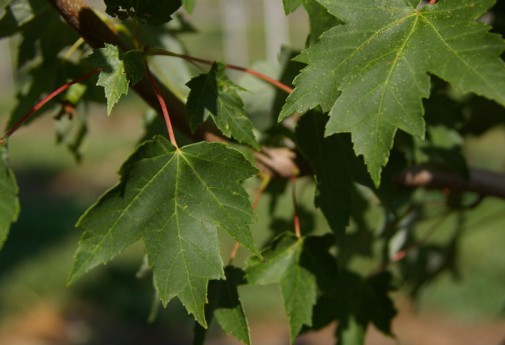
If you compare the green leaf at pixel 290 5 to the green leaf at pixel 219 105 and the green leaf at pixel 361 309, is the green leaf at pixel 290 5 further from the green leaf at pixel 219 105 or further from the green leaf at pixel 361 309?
the green leaf at pixel 361 309

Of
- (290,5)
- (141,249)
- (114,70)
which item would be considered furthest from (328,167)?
(141,249)

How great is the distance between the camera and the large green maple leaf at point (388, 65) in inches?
32.5

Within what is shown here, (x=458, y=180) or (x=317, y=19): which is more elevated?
(x=317, y=19)

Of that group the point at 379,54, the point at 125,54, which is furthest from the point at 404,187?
the point at 125,54

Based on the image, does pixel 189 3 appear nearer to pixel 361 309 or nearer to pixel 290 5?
pixel 290 5

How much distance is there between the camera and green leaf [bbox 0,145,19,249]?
3.17ft

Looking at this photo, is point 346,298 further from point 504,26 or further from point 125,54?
point 125,54

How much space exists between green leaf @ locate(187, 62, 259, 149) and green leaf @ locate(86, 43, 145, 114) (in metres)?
0.09

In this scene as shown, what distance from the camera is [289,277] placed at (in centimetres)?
107

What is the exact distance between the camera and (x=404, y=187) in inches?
51.9

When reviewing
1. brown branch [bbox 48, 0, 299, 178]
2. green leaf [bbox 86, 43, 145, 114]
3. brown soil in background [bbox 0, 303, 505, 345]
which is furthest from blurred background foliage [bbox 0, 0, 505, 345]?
green leaf [bbox 86, 43, 145, 114]

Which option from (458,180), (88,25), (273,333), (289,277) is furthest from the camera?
(273,333)

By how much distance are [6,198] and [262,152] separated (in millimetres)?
370

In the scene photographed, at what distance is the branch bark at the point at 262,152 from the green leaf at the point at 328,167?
0.11 m
